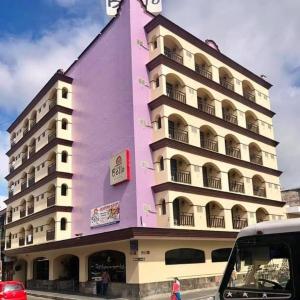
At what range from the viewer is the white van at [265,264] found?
7035 millimetres

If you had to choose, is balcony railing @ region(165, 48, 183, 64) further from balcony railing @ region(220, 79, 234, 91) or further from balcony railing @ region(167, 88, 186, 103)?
balcony railing @ region(220, 79, 234, 91)

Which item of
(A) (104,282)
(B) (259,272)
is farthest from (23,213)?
(B) (259,272)

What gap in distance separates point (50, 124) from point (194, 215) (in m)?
17.8

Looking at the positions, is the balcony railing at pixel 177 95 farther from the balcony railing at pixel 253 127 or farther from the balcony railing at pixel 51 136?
the balcony railing at pixel 51 136

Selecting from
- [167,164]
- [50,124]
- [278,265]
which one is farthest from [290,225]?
[50,124]

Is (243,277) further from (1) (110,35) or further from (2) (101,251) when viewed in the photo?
(1) (110,35)

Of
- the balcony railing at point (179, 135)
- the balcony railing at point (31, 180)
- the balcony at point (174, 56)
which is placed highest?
the balcony at point (174, 56)

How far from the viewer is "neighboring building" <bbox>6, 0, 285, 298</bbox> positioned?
29.9m

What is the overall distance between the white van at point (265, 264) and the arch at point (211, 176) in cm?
2700

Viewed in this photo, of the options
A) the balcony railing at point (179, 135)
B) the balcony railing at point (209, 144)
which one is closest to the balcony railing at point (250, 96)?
the balcony railing at point (209, 144)

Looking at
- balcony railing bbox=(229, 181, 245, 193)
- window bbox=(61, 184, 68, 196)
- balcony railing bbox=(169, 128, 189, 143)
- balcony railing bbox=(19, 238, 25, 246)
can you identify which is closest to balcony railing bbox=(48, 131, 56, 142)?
window bbox=(61, 184, 68, 196)

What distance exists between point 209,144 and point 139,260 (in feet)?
41.9

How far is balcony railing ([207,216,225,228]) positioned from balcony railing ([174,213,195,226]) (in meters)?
3.08

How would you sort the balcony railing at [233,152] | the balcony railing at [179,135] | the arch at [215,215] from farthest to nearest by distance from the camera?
the balcony railing at [233,152]
the arch at [215,215]
the balcony railing at [179,135]
